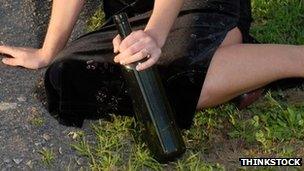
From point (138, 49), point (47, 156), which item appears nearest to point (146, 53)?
point (138, 49)

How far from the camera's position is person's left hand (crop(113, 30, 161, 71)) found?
7.05 feet

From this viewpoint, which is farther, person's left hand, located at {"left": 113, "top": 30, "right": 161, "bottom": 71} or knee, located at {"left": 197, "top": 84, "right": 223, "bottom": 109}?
knee, located at {"left": 197, "top": 84, "right": 223, "bottom": 109}

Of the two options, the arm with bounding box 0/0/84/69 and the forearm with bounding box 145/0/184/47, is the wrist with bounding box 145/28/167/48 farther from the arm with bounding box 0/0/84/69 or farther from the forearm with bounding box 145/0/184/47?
the arm with bounding box 0/0/84/69

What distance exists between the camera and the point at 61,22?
2787mm

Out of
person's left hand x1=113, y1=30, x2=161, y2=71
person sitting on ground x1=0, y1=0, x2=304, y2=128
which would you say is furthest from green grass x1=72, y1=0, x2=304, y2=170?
person's left hand x1=113, y1=30, x2=161, y2=71

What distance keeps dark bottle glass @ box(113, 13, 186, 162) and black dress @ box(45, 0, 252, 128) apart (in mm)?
155

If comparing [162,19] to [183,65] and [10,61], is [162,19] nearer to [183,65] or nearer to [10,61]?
[183,65]

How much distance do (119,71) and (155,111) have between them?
0.28m

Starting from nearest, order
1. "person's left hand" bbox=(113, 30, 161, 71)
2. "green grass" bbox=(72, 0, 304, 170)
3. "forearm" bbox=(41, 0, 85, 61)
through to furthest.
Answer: "person's left hand" bbox=(113, 30, 161, 71), "green grass" bbox=(72, 0, 304, 170), "forearm" bbox=(41, 0, 85, 61)

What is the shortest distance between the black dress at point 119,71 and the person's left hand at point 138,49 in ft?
0.81

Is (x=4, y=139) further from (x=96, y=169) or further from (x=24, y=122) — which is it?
(x=96, y=169)

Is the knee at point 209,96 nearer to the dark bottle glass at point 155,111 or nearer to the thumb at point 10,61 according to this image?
the dark bottle glass at point 155,111

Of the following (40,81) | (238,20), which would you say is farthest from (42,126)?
(238,20)

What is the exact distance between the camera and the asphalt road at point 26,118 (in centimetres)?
245
